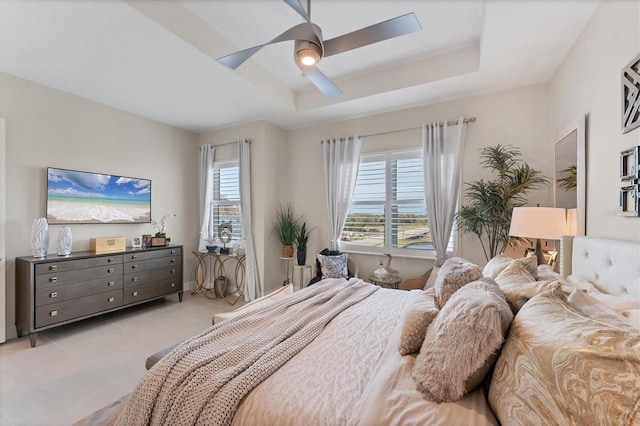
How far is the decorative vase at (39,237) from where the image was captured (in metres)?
2.91

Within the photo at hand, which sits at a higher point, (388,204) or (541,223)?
(388,204)

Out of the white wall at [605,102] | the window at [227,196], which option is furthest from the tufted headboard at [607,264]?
the window at [227,196]

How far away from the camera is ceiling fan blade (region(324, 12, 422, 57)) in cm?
168

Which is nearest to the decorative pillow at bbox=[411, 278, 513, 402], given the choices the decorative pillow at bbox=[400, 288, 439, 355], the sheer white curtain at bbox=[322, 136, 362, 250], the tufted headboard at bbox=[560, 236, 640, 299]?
the decorative pillow at bbox=[400, 288, 439, 355]

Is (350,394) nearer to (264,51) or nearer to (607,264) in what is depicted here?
(607,264)

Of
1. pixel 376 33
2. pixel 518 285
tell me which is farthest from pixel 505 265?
pixel 376 33

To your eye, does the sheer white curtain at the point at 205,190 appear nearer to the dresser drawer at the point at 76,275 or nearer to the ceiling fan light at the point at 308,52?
the dresser drawer at the point at 76,275

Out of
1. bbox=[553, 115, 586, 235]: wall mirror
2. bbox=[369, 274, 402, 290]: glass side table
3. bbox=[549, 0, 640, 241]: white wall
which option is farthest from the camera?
bbox=[369, 274, 402, 290]: glass side table

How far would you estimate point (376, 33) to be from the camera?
181 cm

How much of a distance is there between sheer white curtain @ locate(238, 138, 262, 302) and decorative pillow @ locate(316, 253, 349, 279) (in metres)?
1.12

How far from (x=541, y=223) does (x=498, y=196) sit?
0.84 metres

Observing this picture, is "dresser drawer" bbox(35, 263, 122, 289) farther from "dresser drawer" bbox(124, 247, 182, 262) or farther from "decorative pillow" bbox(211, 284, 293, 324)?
"decorative pillow" bbox(211, 284, 293, 324)

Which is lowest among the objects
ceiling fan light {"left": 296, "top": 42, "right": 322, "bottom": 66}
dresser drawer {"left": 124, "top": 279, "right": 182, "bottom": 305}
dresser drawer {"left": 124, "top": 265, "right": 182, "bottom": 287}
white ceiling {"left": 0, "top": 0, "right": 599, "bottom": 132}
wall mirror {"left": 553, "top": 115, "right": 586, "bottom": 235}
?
dresser drawer {"left": 124, "top": 279, "right": 182, "bottom": 305}

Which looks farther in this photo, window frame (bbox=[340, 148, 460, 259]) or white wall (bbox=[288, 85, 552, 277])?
window frame (bbox=[340, 148, 460, 259])
